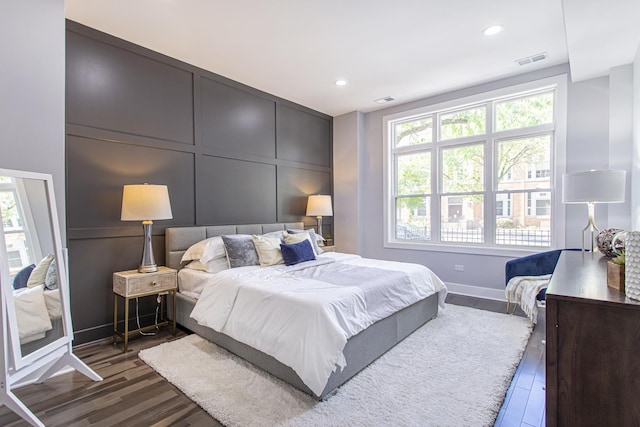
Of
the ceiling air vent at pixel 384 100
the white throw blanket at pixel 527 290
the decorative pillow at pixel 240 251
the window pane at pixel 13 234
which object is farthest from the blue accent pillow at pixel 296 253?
the ceiling air vent at pixel 384 100

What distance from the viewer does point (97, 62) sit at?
9.86ft

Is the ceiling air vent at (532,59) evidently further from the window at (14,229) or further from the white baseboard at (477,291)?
the window at (14,229)

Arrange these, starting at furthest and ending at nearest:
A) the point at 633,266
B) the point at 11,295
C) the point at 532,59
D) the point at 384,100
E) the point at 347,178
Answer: the point at 347,178, the point at 384,100, the point at 532,59, the point at 11,295, the point at 633,266


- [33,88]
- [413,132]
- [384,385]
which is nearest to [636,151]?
[413,132]

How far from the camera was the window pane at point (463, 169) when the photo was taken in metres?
4.49

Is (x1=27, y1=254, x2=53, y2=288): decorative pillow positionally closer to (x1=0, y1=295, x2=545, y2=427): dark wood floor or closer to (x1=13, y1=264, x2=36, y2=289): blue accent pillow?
(x1=13, y1=264, x2=36, y2=289): blue accent pillow

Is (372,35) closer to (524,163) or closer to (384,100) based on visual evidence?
(384,100)

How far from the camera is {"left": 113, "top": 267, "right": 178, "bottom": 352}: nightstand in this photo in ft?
9.18

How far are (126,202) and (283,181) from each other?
7.69 ft

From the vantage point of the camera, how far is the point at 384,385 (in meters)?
2.20

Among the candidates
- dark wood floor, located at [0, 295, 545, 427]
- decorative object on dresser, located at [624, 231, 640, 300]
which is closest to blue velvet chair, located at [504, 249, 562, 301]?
dark wood floor, located at [0, 295, 545, 427]

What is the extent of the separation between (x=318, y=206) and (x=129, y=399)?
3408 mm

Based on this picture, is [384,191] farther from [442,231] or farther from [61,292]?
[61,292]

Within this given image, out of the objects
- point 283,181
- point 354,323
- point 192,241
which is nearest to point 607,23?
point 354,323
